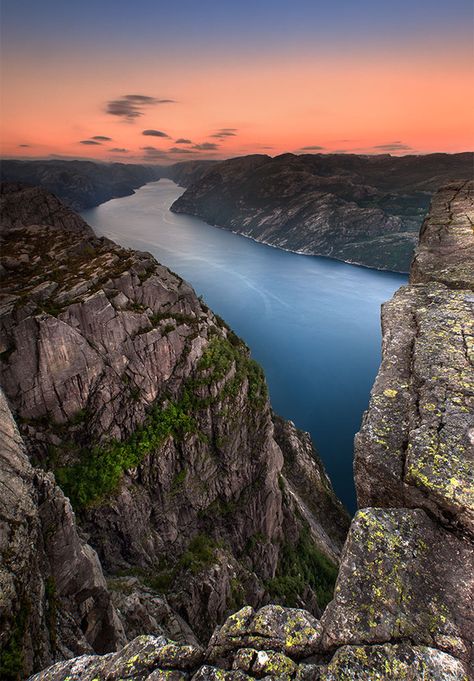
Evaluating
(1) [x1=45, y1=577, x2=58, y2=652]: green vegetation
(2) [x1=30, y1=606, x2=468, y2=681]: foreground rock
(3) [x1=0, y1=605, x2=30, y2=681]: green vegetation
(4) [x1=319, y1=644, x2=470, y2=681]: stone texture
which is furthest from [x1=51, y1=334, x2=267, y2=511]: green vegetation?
(4) [x1=319, y1=644, x2=470, y2=681]: stone texture

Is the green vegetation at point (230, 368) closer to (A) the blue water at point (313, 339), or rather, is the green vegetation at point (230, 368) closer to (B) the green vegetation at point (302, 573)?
(B) the green vegetation at point (302, 573)

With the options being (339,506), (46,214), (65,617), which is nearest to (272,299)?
(46,214)

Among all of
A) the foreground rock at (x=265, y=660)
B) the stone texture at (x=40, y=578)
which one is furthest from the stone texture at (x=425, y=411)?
the stone texture at (x=40, y=578)

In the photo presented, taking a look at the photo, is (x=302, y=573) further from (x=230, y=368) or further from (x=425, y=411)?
(x=425, y=411)

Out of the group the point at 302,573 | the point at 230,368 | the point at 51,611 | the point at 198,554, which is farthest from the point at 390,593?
the point at 302,573

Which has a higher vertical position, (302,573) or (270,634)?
(270,634)
